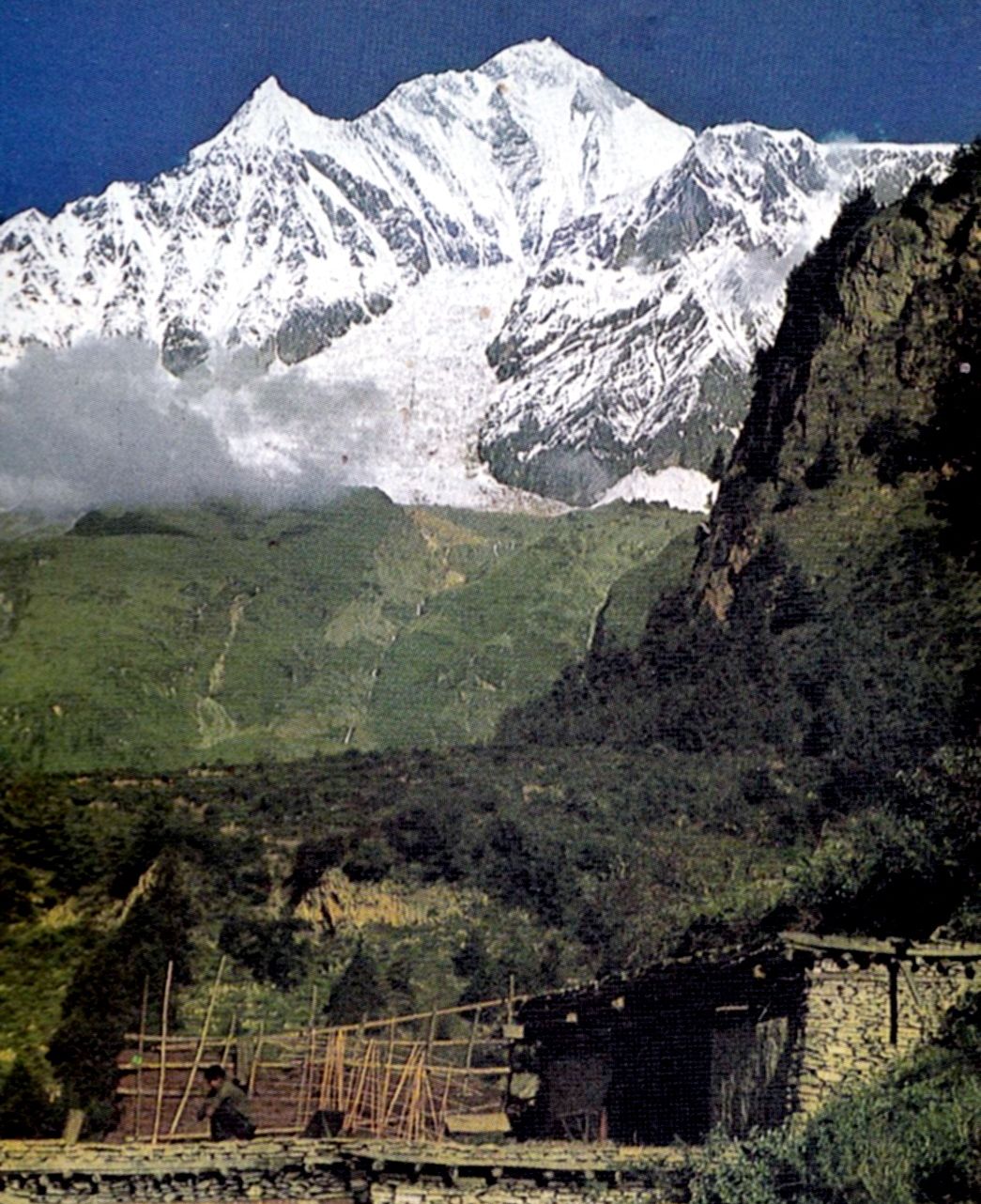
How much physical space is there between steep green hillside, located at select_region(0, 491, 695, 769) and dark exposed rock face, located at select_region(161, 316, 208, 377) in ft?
4.03

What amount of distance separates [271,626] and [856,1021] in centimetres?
604

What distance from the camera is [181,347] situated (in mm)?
10164

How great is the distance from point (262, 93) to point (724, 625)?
17.2 feet

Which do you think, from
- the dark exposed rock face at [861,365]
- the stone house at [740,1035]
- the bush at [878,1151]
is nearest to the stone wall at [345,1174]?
the bush at [878,1151]

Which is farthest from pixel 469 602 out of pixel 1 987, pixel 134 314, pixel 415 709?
pixel 1 987

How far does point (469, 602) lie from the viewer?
1235 cm

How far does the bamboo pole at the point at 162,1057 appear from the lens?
7.71 m

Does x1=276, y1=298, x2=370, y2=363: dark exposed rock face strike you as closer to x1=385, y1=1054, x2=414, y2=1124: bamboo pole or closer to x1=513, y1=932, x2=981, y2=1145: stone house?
x1=385, y1=1054, x2=414, y2=1124: bamboo pole

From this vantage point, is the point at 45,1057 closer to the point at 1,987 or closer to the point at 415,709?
the point at 1,987

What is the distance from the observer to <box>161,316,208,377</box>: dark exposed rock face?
399 inches

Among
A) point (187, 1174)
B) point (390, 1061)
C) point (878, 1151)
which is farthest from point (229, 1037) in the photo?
point (878, 1151)

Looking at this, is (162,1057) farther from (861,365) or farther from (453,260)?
(861,365)

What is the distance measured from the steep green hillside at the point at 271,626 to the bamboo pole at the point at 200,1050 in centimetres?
207

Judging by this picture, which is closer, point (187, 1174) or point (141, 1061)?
point (187, 1174)
